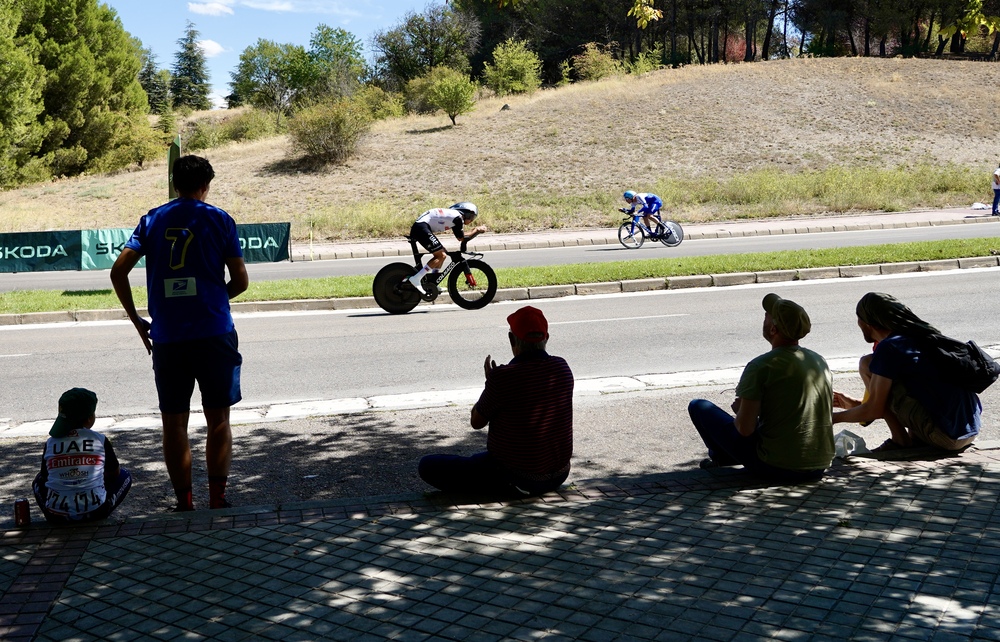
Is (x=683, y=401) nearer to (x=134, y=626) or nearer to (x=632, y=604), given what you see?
(x=632, y=604)

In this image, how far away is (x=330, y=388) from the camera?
359 inches

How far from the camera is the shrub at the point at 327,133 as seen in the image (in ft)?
144

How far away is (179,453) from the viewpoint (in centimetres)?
522

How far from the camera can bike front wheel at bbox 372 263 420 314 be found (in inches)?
534

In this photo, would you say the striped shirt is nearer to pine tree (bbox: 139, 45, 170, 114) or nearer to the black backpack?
the black backpack

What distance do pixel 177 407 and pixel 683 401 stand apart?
14.8 feet

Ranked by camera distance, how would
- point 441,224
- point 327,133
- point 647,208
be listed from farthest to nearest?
1. point 327,133
2. point 647,208
3. point 441,224

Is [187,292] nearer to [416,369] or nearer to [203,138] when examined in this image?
[416,369]

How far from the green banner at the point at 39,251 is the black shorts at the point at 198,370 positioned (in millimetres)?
20743

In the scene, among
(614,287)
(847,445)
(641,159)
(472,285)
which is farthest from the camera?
(641,159)

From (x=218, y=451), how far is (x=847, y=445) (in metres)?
3.82

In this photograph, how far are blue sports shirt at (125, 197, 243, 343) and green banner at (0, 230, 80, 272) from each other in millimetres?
20780

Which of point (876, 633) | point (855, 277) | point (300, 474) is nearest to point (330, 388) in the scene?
point (300, 474)

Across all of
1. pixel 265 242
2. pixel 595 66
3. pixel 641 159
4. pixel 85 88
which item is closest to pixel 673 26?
pixel 595 66
